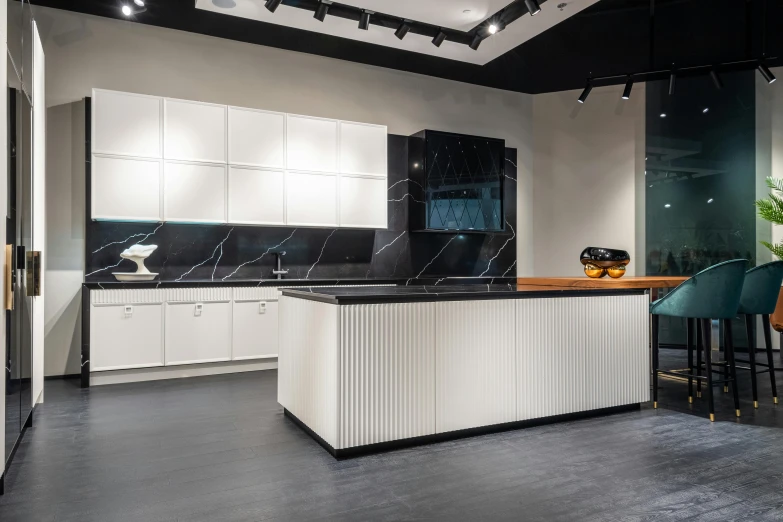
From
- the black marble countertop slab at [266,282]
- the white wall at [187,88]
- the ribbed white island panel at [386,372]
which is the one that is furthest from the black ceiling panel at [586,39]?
the ribbed white island panel at [386,372]

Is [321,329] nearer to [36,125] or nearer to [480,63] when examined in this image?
[36,125]

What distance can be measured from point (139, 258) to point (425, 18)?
3206 millimetres

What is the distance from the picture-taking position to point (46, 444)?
2775mm

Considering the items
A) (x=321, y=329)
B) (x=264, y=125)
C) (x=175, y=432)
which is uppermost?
(x=264, y=125)

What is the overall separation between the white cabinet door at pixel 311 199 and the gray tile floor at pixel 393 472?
2.25 m

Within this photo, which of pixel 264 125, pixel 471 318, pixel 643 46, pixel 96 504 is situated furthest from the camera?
pixel 643 46

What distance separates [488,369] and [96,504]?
1.91 metres

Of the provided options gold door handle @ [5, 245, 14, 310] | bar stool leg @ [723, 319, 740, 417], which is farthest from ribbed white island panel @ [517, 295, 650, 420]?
gold door handle @ [5, 245, 14, 310]

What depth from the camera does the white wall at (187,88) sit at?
14.8 feet

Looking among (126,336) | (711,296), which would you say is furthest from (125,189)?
(711,296)

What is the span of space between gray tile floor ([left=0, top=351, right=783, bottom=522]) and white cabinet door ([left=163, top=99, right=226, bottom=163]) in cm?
230

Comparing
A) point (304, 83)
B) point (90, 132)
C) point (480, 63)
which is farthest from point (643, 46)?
point (90, 132)

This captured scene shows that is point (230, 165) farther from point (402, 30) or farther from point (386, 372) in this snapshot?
point (386, 372)

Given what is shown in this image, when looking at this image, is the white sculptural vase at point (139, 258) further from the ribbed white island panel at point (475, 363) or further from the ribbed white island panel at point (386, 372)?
the ribbed white island panel at point (475, 363)
